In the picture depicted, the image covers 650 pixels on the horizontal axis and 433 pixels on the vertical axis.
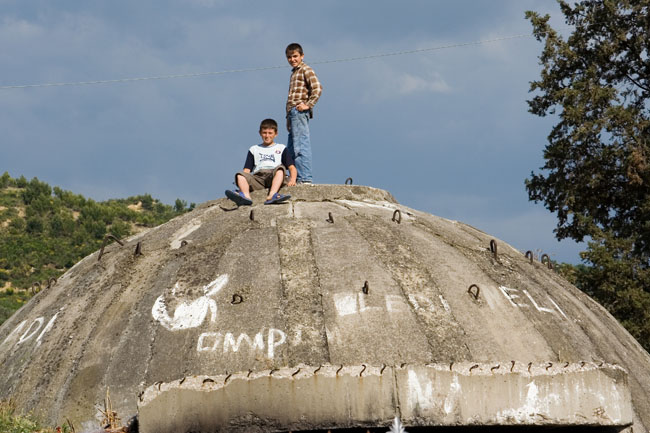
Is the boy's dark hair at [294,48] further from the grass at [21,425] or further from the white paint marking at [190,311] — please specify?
the grass at [21,425]

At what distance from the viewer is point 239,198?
12914 mm

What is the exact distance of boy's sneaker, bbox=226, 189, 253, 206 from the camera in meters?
12.9

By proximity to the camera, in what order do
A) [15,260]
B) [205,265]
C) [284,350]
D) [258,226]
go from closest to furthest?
[284,350] < [205,265] < [258,226] < [15,260]

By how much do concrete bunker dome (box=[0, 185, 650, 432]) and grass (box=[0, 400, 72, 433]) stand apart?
0.16 meters

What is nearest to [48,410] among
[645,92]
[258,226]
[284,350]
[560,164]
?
[284,350]

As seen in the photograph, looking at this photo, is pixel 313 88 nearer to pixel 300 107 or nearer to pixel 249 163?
pixel 300 107

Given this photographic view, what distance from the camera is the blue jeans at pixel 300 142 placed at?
13.5 m

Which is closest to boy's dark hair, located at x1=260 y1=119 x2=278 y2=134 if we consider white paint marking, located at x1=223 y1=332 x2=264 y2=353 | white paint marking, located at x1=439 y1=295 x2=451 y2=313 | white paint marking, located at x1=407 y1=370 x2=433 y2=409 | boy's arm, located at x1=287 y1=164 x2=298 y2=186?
boy's arm, located at x1=287 y1=164 x2=298 y2=186

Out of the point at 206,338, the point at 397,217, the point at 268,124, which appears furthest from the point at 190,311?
the point at 397,217

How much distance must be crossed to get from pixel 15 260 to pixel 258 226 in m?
40.9

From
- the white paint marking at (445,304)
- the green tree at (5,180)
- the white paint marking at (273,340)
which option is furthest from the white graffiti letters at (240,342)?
the green tree at (5,180)

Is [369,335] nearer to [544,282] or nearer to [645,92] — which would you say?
[544,282]

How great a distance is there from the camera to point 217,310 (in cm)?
1045

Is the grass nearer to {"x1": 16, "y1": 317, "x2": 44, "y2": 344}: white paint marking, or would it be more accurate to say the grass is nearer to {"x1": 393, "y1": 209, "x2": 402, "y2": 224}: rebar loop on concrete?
{"x1": 16, "y1": 317, "x2": 44, "y2": 344}: white paint marking
